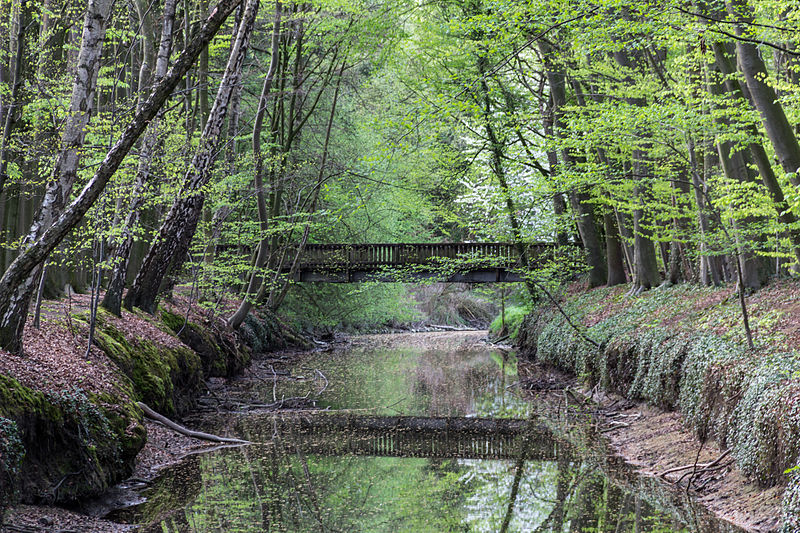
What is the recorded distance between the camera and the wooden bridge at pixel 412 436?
858cm

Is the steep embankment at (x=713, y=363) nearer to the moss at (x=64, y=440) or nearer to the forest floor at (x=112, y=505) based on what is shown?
the forest floor at (x=112, y=505)

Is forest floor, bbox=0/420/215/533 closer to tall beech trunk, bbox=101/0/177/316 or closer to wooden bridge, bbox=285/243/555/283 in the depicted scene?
tall beech trunk, bbox=101/0/177/316

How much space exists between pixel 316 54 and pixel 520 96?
19.0 ft

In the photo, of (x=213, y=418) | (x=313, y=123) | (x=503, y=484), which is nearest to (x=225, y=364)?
(x=213, y=418)

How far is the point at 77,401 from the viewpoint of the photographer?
20.3 ft

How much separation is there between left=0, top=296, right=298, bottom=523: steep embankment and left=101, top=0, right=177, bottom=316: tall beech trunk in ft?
1.53

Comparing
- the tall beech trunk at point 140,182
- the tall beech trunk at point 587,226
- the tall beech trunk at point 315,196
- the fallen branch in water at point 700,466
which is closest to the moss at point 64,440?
the tall beech trunk at point 140,182

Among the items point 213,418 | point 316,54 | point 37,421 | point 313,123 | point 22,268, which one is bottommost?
point 213,418

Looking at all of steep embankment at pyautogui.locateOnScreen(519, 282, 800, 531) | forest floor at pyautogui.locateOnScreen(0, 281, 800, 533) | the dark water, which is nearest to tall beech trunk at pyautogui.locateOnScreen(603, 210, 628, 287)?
steep embankment at pyautogui.locateOnScreen(519, 282, 800, 531)

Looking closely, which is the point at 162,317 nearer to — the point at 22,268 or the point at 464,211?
the point at 22,268

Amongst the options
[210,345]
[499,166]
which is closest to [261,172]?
[210,345]

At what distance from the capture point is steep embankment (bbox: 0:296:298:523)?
5387 millimetres

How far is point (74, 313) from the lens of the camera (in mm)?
9648

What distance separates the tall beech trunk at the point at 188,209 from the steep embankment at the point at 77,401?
3.87 ft
